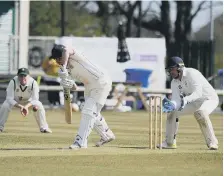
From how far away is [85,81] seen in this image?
13.6 meters

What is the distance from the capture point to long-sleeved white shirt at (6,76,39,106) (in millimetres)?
17875

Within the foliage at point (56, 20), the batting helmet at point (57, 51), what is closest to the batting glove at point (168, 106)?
the batting helmet at point (57, 51)

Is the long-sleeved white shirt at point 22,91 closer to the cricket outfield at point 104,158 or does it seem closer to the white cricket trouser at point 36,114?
the white cricket trouser at point 36,114

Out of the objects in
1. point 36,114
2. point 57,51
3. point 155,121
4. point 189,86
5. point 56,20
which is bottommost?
point 36,114

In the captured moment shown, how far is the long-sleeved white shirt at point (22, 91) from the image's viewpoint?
17.9 metres

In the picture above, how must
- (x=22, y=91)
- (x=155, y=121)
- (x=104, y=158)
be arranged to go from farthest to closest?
1. (x=22, y=91)
2. (x=155, y=121)
3. (x=104, y=158)

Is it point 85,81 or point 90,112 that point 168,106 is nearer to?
point 90,112

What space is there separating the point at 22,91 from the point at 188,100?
5.40 metres

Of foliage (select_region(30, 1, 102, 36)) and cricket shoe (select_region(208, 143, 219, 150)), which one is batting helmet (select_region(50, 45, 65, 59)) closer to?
cricket shoe (select_region(208, 143, 219, 150))

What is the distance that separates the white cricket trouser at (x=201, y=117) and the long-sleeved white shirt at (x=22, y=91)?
438 cm

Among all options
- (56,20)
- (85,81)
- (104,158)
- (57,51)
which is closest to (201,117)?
(85,81)

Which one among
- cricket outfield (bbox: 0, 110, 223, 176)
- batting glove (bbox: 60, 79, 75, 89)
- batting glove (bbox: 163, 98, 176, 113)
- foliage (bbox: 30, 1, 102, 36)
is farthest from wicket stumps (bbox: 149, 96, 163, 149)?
foliage (bbox: 30, 1, 102, 36)

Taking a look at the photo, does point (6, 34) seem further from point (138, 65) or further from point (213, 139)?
point (213, 139)

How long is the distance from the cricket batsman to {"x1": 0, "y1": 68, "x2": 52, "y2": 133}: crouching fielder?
13.7ft
